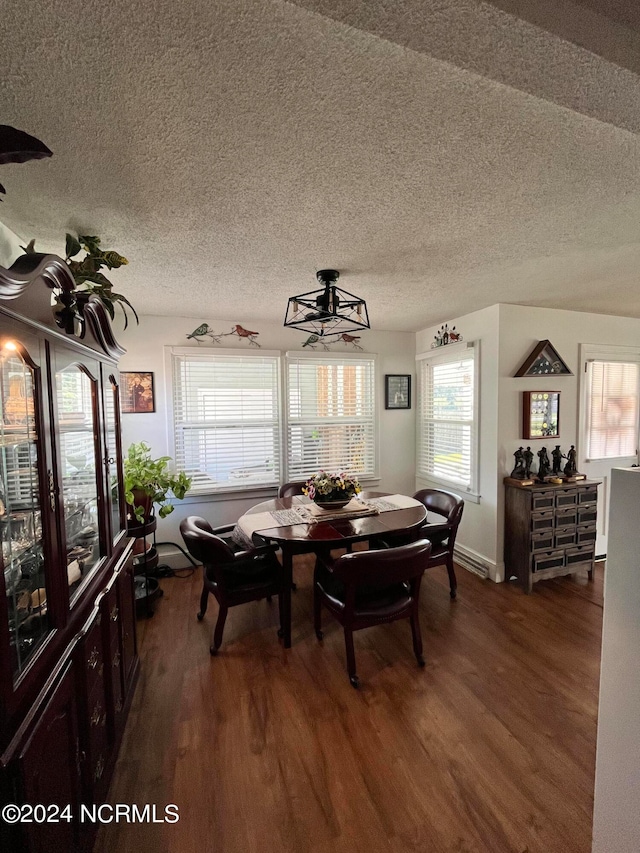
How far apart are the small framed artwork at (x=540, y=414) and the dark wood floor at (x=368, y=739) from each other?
62.2 inches

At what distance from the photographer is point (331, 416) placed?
4.23m

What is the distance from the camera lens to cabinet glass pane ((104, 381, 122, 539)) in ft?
6.21

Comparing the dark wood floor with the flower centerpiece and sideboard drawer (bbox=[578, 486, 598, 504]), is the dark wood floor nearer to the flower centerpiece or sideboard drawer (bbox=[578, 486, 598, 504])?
the flower centerpiece

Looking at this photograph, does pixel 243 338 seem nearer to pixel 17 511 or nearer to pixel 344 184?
pixel 344 184

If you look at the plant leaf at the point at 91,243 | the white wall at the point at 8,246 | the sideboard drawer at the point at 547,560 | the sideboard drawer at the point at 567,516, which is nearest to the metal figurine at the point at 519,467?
the sideboard drawer at the point at 567,516

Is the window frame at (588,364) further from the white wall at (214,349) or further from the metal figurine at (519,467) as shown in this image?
the white wall at (214,349)

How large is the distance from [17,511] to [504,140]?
1.93 metres

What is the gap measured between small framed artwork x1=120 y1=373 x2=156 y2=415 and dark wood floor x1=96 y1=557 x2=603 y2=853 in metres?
1.94

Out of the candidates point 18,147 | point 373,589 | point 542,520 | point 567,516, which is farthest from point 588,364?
point 18,147

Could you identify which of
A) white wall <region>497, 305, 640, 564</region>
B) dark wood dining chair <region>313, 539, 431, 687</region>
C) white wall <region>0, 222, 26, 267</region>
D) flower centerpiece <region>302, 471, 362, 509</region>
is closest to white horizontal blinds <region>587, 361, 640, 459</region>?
white wall <region>497, 305, 640, 564</region>

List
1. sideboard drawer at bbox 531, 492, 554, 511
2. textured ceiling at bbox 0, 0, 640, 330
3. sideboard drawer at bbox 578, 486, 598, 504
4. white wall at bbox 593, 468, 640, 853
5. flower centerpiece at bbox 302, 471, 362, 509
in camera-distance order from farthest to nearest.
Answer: sideboard drawer at bbox 578, 486, 598, 504 < sideboard drawer at bbox 531, 492, 554, 511 < flower centerpiece at bbox 302, 471, 362, 509 < white wall at bbox 593, 468, 640, 853 < textured ceiling at bbox 0, 0, 640, 330

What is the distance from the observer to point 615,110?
0.97 metres

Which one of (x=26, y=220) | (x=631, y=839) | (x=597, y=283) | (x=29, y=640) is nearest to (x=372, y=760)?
(x=631, y=839)

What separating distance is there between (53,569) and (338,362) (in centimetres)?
346
